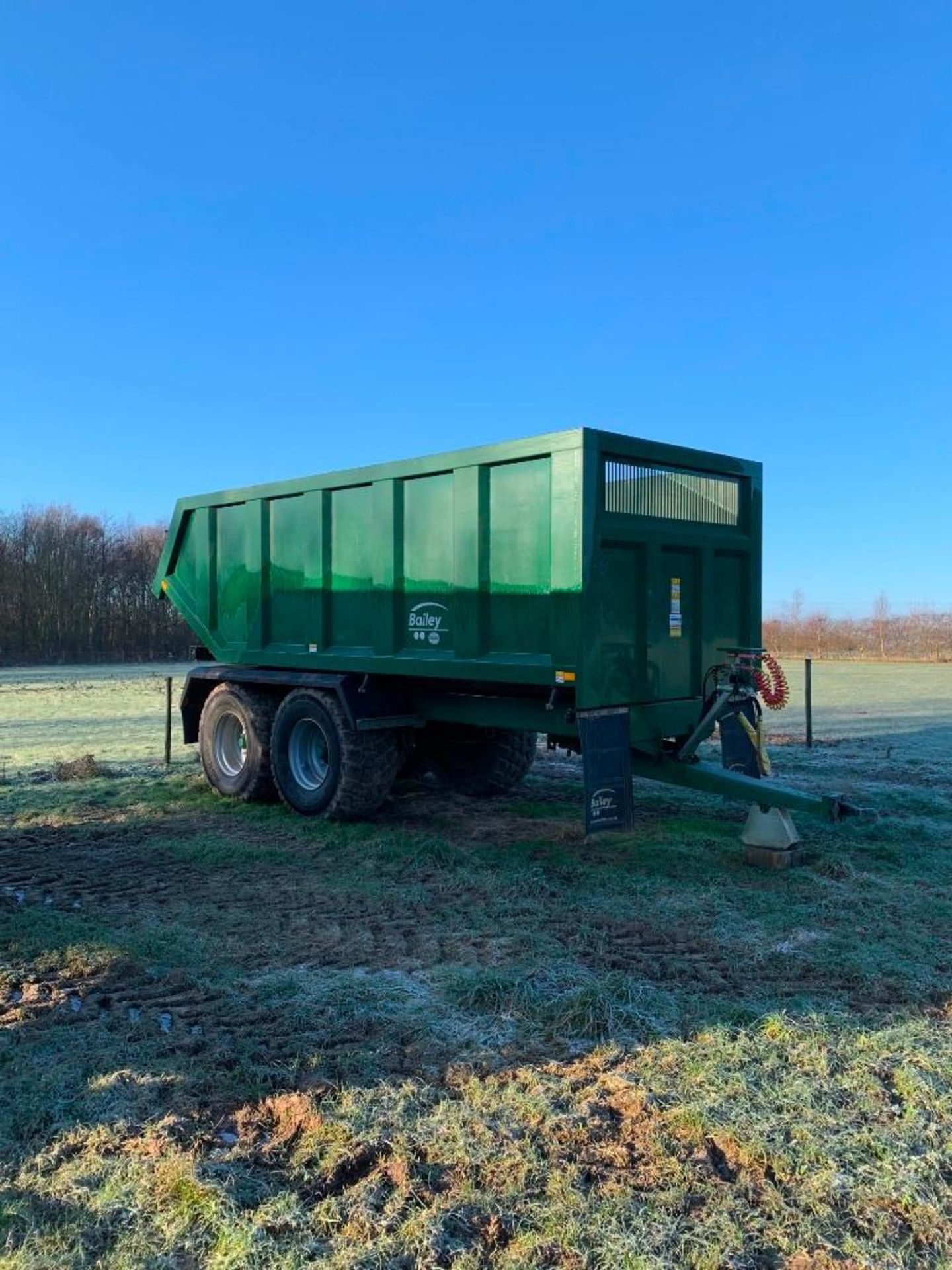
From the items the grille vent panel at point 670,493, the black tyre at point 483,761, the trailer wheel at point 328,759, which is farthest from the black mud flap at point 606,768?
the black tyre at point 483,761

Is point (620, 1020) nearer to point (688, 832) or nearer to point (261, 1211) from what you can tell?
point (261, 1211)

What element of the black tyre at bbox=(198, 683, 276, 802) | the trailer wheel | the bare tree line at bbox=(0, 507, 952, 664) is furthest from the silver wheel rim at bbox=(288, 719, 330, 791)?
the bare tree line at bbox=(0, 507, 952, 664)

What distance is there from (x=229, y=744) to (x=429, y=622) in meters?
3.14

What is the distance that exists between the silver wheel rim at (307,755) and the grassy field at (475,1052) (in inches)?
35.4

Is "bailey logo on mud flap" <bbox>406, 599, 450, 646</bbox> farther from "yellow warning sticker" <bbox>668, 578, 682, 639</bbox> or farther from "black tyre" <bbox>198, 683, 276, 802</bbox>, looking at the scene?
"black tyre" <bbox>198, 683, 276, 802</bbox>

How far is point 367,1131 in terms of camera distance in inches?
124

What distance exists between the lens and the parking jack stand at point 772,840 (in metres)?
6.49

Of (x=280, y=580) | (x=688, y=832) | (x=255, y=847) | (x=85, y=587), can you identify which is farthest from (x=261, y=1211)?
(x=85, y=587)

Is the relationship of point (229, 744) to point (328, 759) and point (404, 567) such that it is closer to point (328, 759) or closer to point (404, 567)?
point (328, 759)

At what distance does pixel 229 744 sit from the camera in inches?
372

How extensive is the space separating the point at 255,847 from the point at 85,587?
124 feet

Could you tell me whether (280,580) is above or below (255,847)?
above

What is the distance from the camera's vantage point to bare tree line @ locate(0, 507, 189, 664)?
40.2 m

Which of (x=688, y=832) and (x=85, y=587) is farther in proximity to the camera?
(x=85, y=587)
